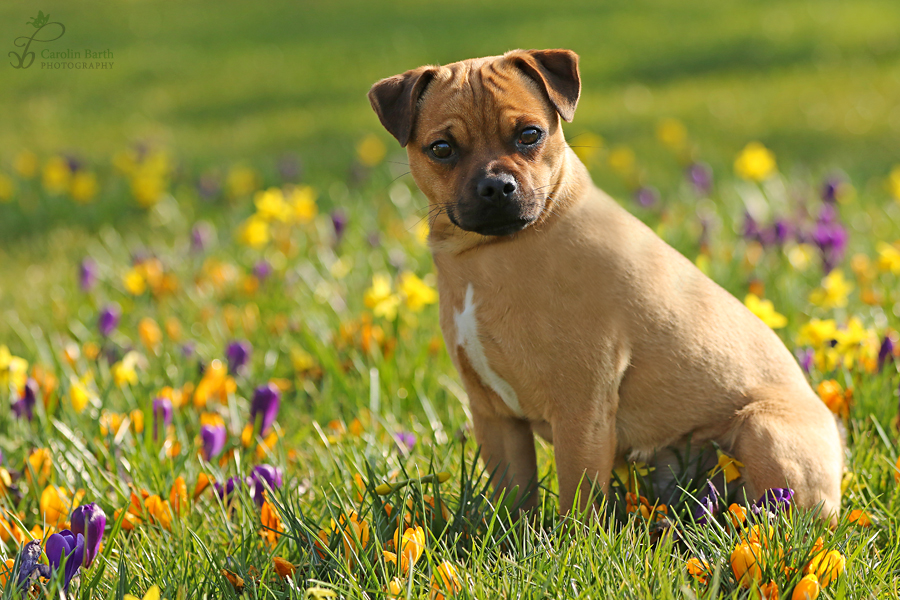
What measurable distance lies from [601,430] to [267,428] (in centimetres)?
139

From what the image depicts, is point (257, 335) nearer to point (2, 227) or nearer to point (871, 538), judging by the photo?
point (871, 538)

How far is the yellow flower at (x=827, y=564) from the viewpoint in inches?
78.0

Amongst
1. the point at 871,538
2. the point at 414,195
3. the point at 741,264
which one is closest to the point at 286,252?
the point at 414,195

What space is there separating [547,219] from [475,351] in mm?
453

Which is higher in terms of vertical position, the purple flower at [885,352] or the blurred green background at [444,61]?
the blurred green background at [444,61]

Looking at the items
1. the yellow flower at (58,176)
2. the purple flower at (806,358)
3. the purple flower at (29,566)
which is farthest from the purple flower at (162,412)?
the yellow flower at (58,176)

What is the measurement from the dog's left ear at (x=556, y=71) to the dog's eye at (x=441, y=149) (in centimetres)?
36

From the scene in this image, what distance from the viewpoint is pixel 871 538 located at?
2.21m

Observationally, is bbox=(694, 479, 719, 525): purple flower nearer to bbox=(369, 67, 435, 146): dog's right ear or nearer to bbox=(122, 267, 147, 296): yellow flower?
bbox=(369, 67, 435, 146): dog's right ear

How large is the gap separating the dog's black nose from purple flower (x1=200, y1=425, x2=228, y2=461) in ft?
4.44

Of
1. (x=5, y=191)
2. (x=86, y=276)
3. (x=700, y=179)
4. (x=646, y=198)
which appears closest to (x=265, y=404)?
(x=86, y=276)

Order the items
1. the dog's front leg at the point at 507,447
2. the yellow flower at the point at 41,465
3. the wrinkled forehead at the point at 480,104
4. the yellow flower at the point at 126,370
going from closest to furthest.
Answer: the wrinkled forehead at the point at 480,104 → the dog's front leg at the point at 507,447 → the yellow flower at the point at 41,465 → the yellow flower at the point at 126,370

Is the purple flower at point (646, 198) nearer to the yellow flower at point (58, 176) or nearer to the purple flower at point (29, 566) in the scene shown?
the purple flower at point (29, 566)

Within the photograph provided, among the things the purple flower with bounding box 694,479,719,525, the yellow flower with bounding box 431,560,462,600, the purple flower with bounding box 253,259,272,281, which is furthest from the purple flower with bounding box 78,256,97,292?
the purple flower with bounding box 694,479,719,525
